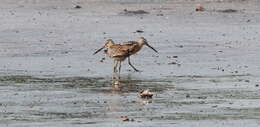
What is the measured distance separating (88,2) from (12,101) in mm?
14415

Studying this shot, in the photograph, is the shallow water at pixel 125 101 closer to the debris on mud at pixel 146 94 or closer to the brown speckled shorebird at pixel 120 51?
the debris on mud at pixel 146 94

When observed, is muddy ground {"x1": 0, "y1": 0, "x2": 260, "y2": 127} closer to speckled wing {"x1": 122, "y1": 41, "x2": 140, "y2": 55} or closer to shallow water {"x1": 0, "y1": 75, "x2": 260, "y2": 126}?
shallow water {"x1": 0, "y1": 75, "x2": 260, "y2": 126}

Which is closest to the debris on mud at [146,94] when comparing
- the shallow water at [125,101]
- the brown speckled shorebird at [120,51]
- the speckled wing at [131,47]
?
the shallow water at [125,101]

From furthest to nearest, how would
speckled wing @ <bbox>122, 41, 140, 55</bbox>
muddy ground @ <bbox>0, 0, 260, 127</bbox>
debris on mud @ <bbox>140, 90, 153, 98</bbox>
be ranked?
speckled wing @ <bbox>122, 41, 140, 55</bbox>, debris on mud @ <bbox>140, 90, 153, 98</bbox>, muddy ground @ <bbox>0, 0, 260, 127</bbox>

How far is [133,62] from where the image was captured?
1716 cm

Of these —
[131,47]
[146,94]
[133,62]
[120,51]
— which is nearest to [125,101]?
[146,94]

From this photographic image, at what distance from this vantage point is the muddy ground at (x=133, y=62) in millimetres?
11797

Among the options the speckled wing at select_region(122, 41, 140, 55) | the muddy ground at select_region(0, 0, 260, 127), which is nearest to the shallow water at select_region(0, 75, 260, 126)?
the muddy ground at select_region(0, 0, 260, 127)

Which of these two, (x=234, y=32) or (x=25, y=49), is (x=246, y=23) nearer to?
(x=234, y=32)

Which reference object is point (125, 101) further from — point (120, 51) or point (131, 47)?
point (131, 47)

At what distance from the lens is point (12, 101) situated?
1287cm

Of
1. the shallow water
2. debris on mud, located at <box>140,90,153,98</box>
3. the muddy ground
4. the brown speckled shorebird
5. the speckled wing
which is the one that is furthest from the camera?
the speckled wing

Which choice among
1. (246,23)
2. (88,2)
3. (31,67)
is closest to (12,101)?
(31,67)

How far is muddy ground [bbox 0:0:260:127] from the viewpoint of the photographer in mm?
11797
